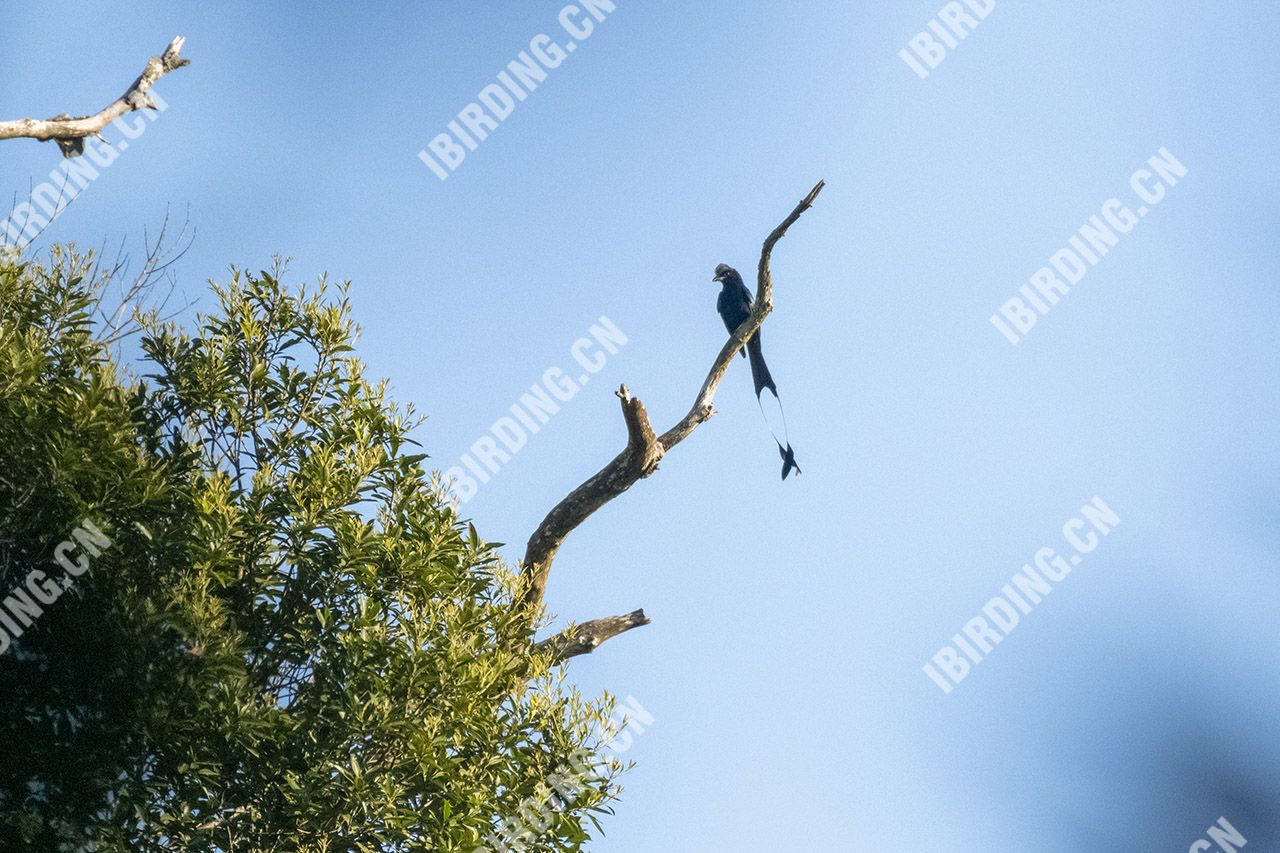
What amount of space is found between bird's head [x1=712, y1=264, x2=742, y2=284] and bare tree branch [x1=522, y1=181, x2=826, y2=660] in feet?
9.96

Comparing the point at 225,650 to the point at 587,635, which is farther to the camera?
the point at 587,635

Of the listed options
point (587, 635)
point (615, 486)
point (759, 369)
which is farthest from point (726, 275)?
point (587, 635)

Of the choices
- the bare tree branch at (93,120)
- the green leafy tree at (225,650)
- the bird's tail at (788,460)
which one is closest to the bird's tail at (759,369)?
the bird's tail at (788,460)

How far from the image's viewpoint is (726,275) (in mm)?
12188

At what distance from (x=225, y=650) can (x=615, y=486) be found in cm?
327

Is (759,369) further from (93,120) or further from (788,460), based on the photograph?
(93,120)

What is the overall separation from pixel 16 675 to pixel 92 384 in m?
1.78

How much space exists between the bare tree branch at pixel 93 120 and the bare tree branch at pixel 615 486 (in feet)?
13.6

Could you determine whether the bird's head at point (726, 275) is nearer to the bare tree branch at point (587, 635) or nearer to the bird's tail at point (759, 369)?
the bird's tail at point (759, 369)

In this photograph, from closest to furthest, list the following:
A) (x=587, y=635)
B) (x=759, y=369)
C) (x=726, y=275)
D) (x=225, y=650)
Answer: (x=225, y=650), (x=587, y=635), (x=759, y=369), (x=726, y=275)

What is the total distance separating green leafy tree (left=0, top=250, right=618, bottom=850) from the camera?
6.29 metres

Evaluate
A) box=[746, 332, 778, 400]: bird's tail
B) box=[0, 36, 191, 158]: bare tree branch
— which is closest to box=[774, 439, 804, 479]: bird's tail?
box=[746, 332, 778, 400]: bird's tail

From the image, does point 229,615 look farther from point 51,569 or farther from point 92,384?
point 92,384

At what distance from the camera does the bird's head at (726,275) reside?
12.2 m
